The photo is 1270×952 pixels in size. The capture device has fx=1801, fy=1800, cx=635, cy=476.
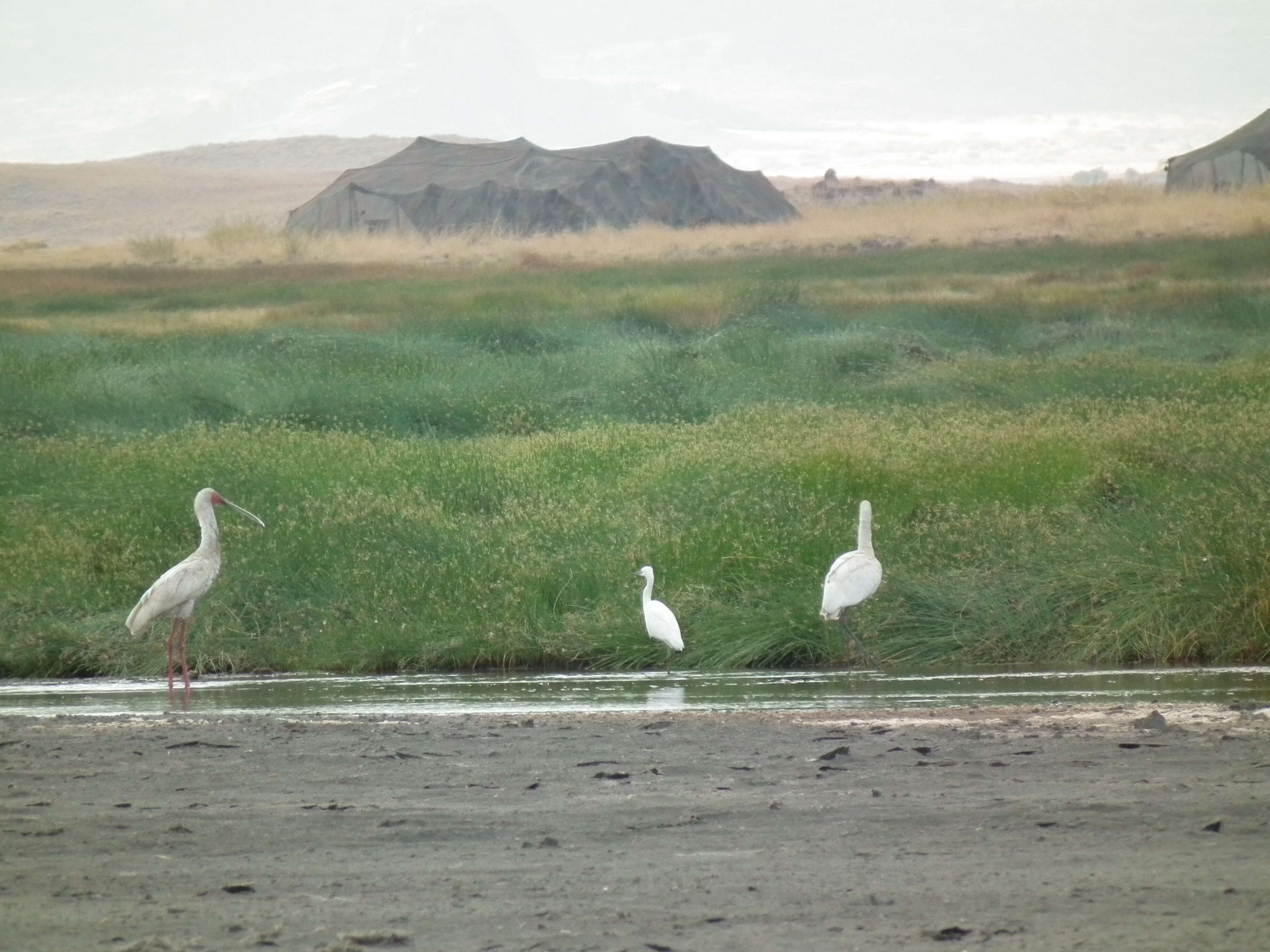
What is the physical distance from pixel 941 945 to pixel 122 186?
6001 cm

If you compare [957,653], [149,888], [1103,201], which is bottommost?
[957,653]

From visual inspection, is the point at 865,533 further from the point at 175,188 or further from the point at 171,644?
the point at 175,188

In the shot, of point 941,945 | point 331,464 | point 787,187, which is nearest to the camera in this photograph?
point 941,945

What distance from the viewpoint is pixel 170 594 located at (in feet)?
43.1

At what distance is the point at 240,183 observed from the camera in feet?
216

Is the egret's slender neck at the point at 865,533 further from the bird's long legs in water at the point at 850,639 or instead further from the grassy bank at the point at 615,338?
the grassy bank at the point at 615,338

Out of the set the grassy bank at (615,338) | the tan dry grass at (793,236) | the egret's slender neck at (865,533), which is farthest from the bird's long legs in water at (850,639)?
the tan dry grass at (793,236)

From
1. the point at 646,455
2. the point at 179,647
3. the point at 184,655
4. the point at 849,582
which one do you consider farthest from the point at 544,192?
the point at 849,582

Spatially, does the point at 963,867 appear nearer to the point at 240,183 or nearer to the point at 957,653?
the point at 957,653

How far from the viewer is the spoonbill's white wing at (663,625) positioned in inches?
489

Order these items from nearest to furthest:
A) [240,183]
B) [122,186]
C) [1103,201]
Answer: [1103,201]
[122,186]
[240,183]

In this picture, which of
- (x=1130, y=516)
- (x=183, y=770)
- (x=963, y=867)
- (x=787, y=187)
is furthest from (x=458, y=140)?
(x=963, y=867)

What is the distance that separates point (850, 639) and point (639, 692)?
1841 mm

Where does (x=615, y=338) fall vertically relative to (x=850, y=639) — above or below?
above
